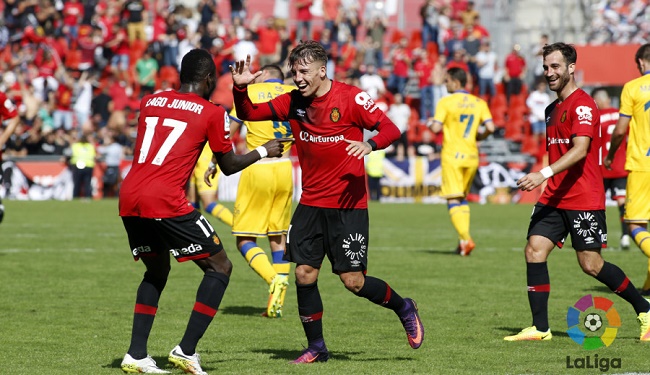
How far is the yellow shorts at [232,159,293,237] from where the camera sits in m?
11.3

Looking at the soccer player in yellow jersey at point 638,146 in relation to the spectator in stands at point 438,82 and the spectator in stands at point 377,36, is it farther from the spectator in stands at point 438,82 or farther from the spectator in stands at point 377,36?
the spectator in stands at point 377,36

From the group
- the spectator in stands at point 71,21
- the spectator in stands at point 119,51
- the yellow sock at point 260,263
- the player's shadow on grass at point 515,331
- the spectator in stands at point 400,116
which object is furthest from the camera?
the spectator in stands at point 71,21

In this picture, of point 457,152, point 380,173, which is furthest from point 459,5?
point 457,152

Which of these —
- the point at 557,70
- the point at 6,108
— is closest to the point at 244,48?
the point at 6,108

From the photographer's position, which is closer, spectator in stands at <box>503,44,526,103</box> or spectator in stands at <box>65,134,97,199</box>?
spectator in stands at <box>65,134,97,199</box>

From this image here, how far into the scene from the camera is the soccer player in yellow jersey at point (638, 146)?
1148 cm

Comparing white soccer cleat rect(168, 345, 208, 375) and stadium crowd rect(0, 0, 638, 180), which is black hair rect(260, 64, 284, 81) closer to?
white soccer cleat rect(168, 345, 208, 375)

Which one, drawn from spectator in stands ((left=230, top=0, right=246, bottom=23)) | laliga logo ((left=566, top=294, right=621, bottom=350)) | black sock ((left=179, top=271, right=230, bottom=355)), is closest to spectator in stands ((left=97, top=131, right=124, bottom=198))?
spectator in stands ((left=230, top=0, right=246, bottom=23))

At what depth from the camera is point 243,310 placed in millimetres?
11281

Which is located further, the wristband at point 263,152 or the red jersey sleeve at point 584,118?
the red jersey sleeve at point 584,118

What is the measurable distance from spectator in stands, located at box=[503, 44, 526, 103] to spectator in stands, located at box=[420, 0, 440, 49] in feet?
9.56

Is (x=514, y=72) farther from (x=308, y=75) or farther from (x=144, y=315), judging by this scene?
(x=144, y=315)

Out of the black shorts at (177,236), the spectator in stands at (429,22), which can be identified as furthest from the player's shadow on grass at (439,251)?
the spectator in stands at (429,22)

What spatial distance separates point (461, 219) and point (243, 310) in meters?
6.28
